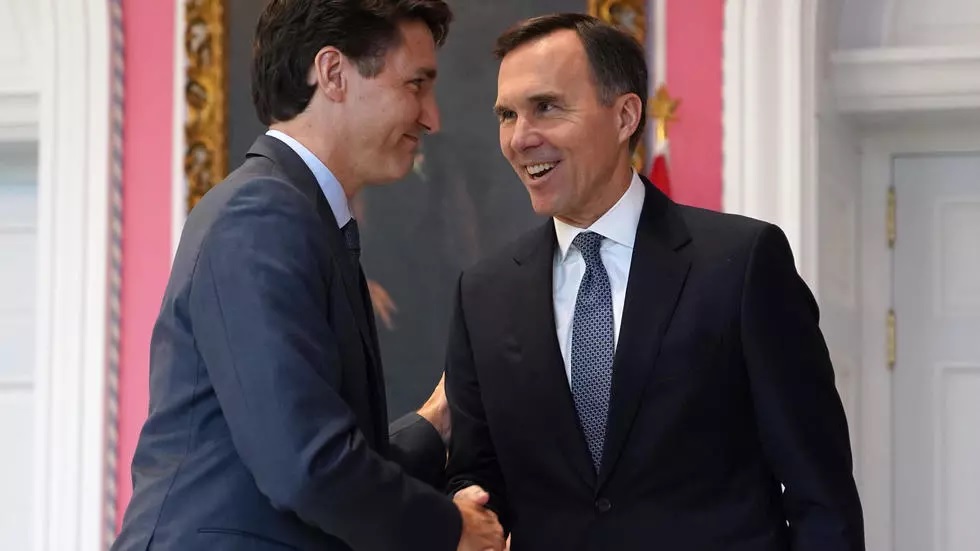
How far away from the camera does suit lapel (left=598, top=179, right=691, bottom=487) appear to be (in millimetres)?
2330

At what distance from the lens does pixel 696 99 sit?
165 inches

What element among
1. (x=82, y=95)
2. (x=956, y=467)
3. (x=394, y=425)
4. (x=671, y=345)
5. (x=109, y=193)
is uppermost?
(x=82, y=95)

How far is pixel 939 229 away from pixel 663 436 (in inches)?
102

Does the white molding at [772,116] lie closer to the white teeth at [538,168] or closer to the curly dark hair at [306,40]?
the white teeth at [538,168]

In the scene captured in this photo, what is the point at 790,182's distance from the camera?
4059 millimetres

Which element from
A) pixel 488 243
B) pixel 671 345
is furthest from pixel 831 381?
pixel 488 243

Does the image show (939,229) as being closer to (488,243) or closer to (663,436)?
(488,243)

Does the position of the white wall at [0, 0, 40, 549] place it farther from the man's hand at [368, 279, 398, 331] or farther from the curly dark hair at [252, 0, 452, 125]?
the curly dark hair at [252, 0, 452, 125]

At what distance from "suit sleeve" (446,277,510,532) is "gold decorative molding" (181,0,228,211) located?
2094 millimetres

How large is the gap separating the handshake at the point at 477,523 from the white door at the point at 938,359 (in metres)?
2.51

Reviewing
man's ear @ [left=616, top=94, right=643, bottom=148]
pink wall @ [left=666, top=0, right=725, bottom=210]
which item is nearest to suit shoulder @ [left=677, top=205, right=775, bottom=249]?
man's ear @ [left=616, top=94, right=643, bottom=148]

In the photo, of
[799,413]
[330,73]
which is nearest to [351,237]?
[330,73]

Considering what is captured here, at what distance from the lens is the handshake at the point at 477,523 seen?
220 cm

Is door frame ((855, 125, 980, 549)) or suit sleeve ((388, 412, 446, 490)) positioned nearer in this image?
suit sleeve ((388, 412, 446, 490))
